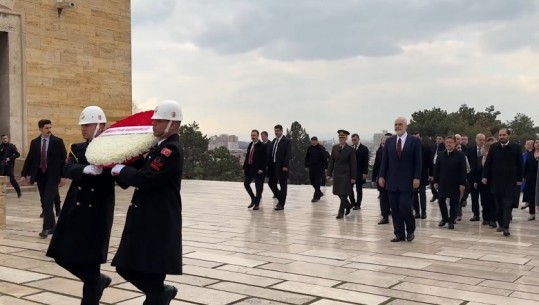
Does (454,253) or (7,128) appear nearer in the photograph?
(454,253)

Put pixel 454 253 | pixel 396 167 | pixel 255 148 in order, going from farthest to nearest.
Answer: pixel 255 148
pixel 396 167
pixel 454 253

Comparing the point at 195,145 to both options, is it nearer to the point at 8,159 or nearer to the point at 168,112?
the point at 8,159

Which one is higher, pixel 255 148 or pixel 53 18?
pixel 53 18

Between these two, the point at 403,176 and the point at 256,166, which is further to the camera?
the point at 256,166

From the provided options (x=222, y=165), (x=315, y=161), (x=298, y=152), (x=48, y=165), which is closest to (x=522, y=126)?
(x=298, y=152)

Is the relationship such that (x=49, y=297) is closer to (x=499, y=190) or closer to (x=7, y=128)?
(x=499, y=190)

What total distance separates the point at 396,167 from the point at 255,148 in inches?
179

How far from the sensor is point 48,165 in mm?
8383

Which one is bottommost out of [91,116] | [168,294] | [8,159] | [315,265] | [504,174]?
[315,265]

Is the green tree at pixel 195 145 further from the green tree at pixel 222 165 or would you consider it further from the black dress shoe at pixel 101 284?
the black dress shoe at pixel 101 284

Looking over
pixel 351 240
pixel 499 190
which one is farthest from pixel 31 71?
pixel 499 190

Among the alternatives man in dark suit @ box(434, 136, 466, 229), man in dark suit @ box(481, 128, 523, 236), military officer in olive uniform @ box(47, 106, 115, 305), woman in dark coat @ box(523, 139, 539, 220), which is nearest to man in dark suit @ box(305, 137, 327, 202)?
woman in dark coat @ box(523, 139, 539, 220)

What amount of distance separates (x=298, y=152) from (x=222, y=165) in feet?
37.6

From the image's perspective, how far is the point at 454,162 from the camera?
31.4 feet
